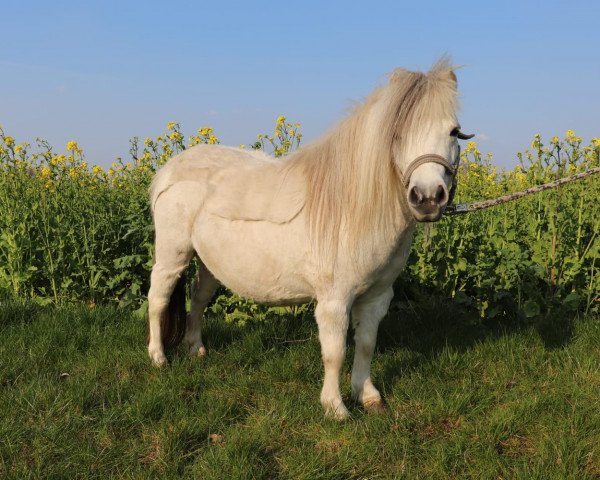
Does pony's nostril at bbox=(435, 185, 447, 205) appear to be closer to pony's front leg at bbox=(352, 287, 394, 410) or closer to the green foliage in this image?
pony's front leg at bbox=(352, 287, 394, 410)

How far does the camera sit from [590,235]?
234 inches

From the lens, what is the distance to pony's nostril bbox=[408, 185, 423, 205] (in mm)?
3000

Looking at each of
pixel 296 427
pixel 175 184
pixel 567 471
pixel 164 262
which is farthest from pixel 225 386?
pixel 567 471

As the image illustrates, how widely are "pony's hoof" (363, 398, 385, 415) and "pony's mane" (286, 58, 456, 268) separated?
1.08m

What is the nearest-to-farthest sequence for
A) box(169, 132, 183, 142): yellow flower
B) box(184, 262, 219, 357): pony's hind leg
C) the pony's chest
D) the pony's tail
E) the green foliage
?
the pony's chest, the pony's tail, box(184, 262, 219, 357): pony's hind leg, the green foliage, box(169, 132, 183, 142): yellow flower

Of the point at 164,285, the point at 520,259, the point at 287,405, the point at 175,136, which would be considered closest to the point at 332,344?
the point at 287,405

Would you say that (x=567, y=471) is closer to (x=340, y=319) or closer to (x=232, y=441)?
(x=340, y=319)

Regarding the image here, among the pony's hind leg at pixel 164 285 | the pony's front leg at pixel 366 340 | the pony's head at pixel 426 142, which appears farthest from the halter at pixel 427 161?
the pony's hind leg at pixel 164 285

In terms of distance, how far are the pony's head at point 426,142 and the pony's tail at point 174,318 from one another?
231 cm

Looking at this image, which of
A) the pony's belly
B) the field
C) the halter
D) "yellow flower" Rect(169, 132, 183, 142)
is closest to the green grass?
the field

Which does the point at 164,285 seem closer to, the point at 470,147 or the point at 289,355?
the point at 289,355

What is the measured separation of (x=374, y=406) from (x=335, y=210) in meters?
1.34

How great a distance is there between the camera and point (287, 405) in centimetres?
384

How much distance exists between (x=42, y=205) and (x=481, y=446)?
525 cm
